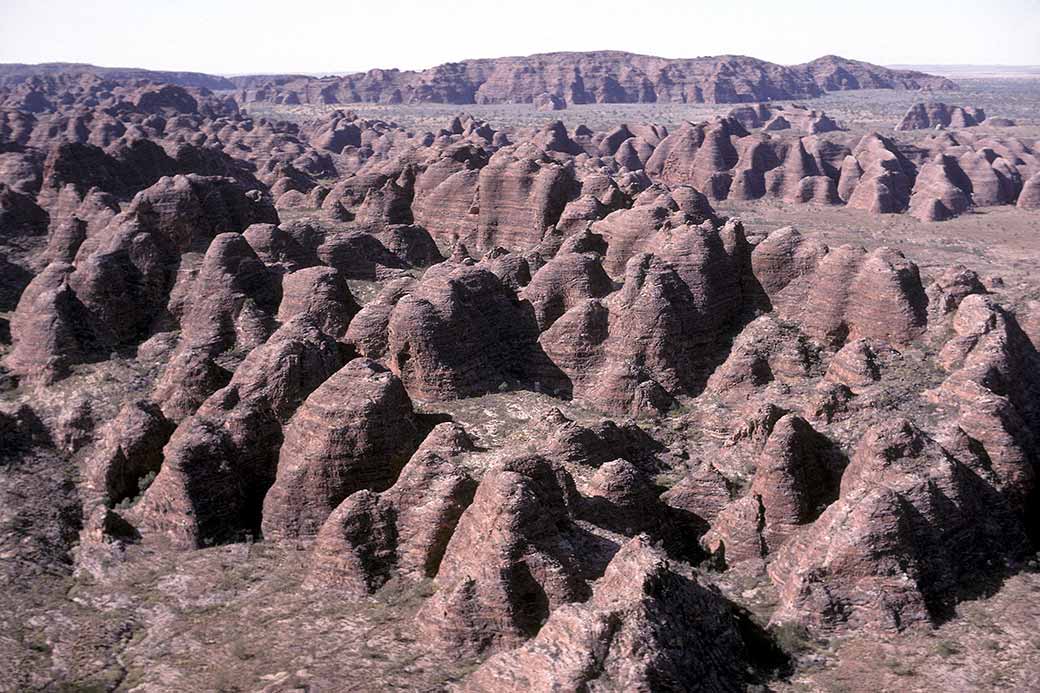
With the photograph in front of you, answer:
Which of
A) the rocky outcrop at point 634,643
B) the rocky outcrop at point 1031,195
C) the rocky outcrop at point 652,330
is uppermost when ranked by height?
the rocky outcrop at point 652,330

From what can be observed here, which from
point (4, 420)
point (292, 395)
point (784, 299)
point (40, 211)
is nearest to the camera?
point (292, 395)

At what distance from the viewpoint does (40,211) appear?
61.5 m

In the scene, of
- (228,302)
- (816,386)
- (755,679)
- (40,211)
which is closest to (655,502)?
(755,679)

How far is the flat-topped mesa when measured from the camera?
24.4m

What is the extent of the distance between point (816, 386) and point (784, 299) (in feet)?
23.3

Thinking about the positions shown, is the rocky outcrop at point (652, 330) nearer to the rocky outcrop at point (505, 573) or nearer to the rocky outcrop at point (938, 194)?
the rocky outcrop at point (505, 573)

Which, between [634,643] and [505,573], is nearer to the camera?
[634,643]

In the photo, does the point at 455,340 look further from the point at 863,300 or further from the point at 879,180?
the point at 879,180

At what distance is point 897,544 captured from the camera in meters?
24.7

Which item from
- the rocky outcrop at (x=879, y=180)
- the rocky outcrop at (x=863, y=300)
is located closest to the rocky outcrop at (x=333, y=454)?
the rocky outcrop at (x=863, y=300)

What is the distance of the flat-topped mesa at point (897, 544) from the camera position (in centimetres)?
2442

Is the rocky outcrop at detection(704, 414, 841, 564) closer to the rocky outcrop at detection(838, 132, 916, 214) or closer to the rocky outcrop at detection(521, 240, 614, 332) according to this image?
the rocky outcrop at detection(521, 240, 614, 332)

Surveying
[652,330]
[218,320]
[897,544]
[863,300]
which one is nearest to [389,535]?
[897,544]

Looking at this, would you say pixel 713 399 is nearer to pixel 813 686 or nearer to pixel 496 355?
pixel 496 355
